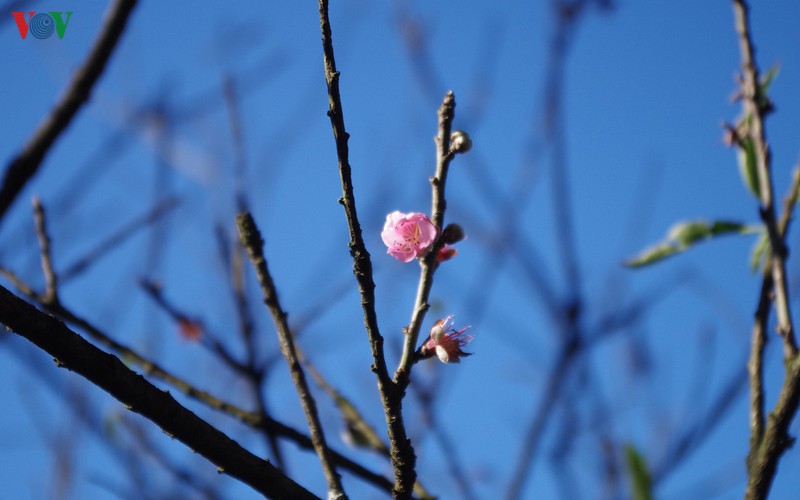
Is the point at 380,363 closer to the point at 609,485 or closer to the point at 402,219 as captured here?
the point at 402,219

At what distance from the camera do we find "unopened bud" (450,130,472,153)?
1401 millimetres

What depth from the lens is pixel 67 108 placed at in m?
1.83

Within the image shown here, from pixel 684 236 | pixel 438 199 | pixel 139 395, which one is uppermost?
pixel 684 236

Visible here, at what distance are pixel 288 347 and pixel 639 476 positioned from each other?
0.80 meters

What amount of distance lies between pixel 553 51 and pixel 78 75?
6.42 ft

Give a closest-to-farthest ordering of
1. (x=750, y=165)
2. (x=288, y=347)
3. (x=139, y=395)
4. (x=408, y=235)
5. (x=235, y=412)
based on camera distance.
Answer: (x=139, y=395)
(x=288, y=347)
(x=408, y=235)
(x=235, y=412)
(x=750, y=165)

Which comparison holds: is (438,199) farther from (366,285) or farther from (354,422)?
(354,422)

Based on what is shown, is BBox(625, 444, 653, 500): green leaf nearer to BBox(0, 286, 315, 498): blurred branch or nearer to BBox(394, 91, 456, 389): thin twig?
BBox(394, 91, 456, 389): thin twig

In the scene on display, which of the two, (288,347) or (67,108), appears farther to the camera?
(67,108)

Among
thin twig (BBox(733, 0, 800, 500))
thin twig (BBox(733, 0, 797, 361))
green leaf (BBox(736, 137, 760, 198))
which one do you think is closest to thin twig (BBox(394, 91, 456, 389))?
thin twig (BBox(733, 0, 800, 500))

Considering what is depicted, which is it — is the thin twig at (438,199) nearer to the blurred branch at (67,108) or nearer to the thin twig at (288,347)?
the thin twig at (288,347)

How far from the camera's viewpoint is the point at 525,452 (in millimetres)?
2510

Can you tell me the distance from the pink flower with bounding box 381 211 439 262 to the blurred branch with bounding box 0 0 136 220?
0.87 meters

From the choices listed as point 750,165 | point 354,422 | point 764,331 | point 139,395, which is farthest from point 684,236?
point 139,395
